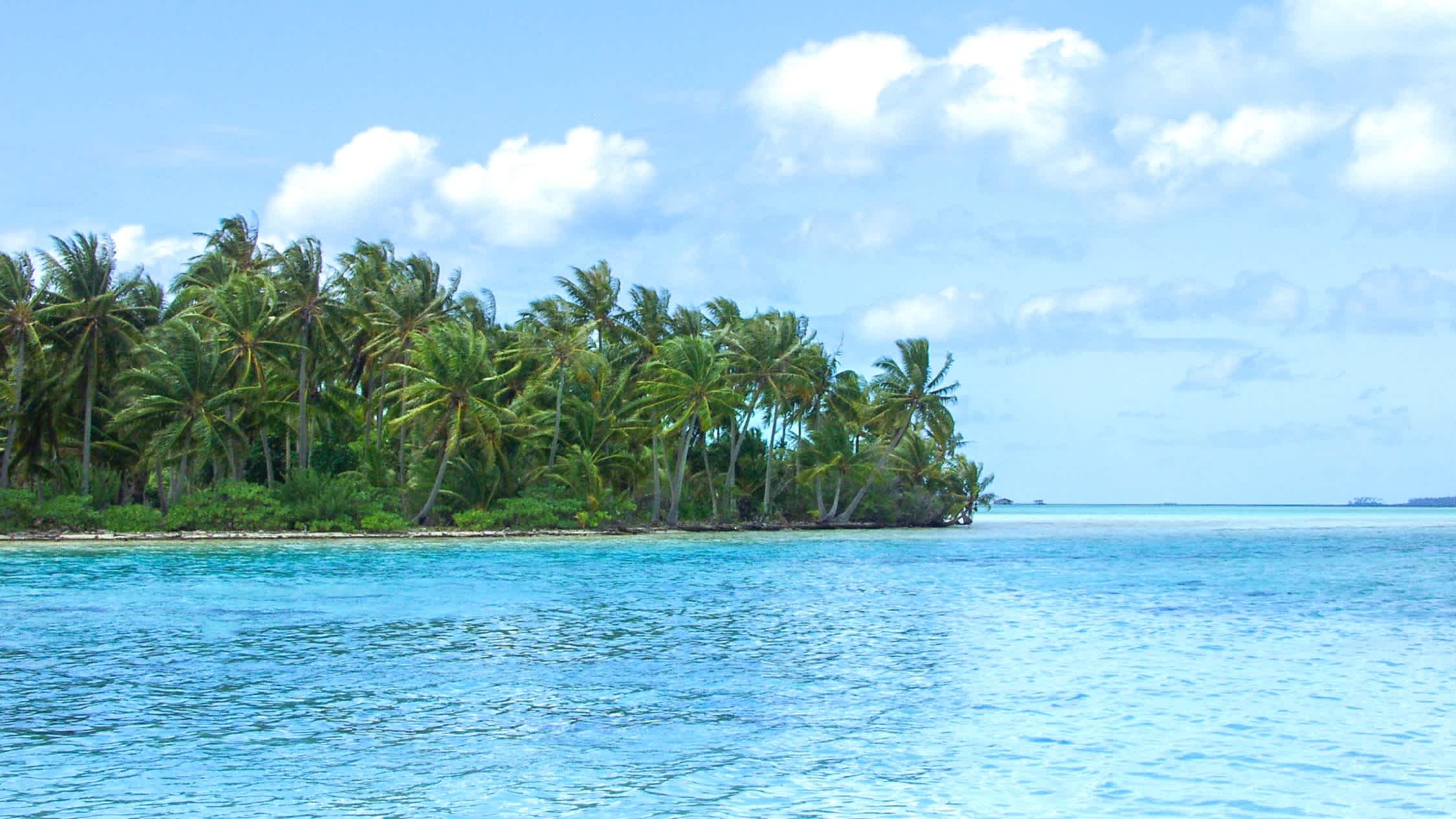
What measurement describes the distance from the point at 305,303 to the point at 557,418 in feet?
36.8

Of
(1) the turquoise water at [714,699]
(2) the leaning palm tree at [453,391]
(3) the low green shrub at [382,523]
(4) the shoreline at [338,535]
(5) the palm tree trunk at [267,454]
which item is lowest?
(1) the turquoise water at [714,699]

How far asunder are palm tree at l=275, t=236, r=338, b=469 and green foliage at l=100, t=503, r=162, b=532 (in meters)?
5.82

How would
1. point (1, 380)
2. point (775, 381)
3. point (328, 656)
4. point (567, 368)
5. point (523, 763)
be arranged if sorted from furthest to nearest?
1. point (775, 381)
2. point (567, 368)
3. point (1, 380)
4. point (328, 656)
5. point (523, 763)

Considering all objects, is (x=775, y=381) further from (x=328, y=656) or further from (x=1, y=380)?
(x=328, y=656)

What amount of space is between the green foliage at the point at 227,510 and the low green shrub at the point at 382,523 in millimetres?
3123

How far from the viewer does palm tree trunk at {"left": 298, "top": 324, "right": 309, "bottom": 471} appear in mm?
46906

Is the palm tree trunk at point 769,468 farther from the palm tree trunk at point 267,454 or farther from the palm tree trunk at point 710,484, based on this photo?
the palm tree trunk at point 267,454

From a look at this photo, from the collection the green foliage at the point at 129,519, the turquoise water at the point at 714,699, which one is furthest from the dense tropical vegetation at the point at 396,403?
the turquoise water at the point at 714,699

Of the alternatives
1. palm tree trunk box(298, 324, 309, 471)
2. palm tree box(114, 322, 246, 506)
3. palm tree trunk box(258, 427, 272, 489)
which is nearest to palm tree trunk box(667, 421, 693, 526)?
palm tree trunk box(298, 324, 309, 471)

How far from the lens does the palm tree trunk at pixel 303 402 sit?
4691cm

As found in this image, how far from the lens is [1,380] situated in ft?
147

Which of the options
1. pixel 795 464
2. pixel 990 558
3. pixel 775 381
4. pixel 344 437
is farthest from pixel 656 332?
pixel 990 558

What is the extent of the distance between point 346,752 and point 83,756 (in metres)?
2.09

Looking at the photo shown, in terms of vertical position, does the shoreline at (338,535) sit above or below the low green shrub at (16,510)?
below
